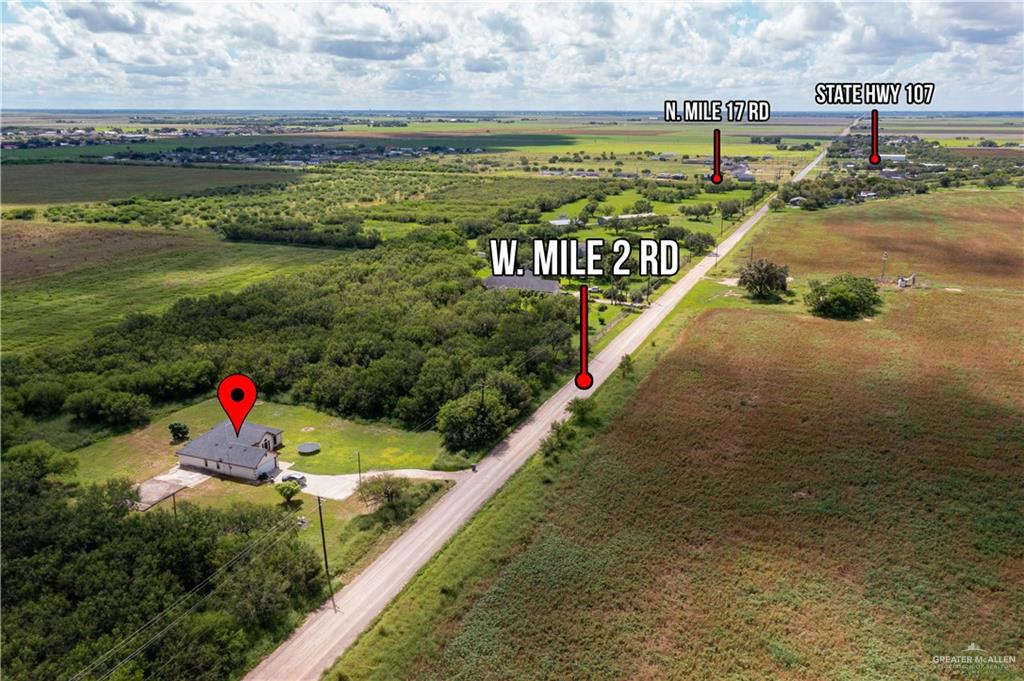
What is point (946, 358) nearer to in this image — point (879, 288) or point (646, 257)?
point (879, 288)

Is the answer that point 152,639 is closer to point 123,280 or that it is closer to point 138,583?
point 138,583

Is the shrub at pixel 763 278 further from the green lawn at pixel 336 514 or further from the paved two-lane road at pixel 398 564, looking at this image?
the green lawn at pixel 336 514

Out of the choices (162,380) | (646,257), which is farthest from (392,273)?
(646,257)

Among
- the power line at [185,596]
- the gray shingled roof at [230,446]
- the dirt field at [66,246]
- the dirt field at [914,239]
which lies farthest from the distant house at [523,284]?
the dirt field at [66,246]

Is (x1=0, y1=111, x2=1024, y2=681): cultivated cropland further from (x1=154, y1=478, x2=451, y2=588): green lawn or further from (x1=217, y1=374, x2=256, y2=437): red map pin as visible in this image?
(x1=217, y1=374, x2=256, y2=437): red map pin


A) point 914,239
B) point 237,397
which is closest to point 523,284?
point 237,397

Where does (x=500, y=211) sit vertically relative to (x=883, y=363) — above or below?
above
